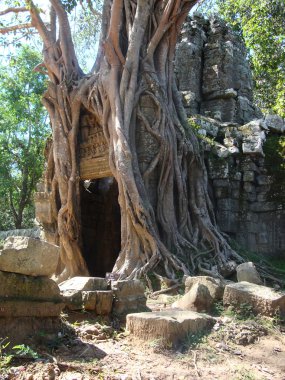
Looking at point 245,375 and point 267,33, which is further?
point 267,33

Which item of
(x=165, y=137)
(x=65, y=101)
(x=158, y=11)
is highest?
(x=158, y=11)

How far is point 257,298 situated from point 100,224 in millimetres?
5876

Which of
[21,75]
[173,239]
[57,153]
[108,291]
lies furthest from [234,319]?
[21,75]

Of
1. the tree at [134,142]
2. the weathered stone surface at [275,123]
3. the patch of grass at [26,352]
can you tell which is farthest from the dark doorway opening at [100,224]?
the patch of grass at [26,352]

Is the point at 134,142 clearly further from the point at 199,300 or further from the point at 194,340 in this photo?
the point at 194,340

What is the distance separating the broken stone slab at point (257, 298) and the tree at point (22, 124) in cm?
1217

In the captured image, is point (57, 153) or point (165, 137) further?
point (57, 153)

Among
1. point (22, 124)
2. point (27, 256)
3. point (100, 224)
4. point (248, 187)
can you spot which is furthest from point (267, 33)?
point (22, 124)

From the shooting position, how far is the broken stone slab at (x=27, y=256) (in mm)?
3135

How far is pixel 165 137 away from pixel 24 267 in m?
4.20

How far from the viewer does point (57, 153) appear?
314 inches

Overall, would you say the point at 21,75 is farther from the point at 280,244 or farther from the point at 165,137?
the point at 280,244

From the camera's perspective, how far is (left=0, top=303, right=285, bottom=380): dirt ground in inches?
106

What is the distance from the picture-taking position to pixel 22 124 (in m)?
15.4
